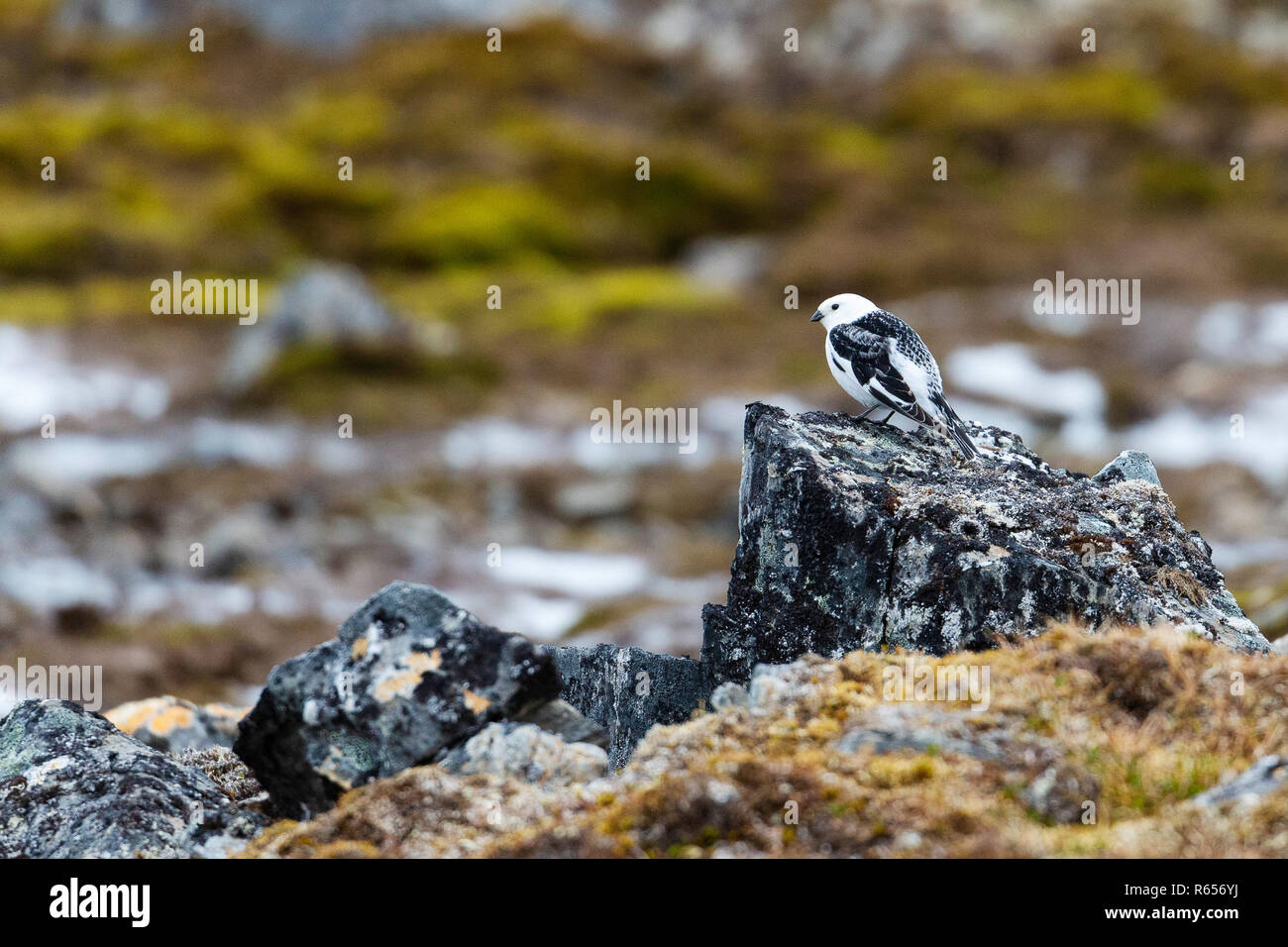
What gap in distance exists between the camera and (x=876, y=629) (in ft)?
32.9

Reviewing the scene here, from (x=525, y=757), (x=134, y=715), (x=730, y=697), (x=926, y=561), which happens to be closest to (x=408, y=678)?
(x=525, y=757)

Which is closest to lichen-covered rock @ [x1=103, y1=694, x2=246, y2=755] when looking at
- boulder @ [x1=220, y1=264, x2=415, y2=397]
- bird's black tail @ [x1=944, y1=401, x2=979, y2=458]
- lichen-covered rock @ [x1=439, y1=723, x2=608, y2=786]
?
lichen-covered rock @ [x1=439, y1=723, x2=608, y2=786]

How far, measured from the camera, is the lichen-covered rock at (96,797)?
340 inches

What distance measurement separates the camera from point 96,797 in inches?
352

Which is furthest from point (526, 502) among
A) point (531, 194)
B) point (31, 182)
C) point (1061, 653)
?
point (31, 182)

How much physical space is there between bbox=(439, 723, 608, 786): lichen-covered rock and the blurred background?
1457cm

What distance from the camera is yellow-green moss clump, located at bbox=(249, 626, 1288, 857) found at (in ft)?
23.6

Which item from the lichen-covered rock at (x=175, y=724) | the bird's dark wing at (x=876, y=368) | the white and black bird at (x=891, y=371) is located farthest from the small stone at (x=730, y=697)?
the lichen-covered rock at (x=175, y=724)

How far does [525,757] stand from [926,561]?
129 inches

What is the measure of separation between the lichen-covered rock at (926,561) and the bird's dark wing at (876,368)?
23.2 inches

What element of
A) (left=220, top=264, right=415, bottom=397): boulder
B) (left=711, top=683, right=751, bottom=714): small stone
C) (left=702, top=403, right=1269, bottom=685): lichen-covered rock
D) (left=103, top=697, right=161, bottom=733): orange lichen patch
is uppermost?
(left=220, top=264, right=415, bottom=397): boulder

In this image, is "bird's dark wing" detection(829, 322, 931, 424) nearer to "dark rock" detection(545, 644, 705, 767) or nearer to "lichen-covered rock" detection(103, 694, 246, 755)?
"dark rock" detection(545, 644, 705, 767)

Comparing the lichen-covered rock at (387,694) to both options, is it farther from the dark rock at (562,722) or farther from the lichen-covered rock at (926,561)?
the lichen-covered rock at (926,561)

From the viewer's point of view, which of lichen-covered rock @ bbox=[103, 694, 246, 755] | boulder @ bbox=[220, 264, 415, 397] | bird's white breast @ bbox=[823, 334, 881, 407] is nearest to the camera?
bird's white breast @ bbox=[823, 334, 881, 407]
